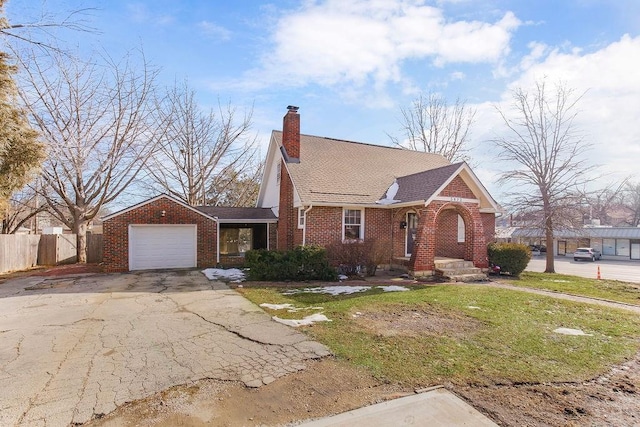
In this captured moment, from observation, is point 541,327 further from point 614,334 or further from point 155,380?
point 155,380

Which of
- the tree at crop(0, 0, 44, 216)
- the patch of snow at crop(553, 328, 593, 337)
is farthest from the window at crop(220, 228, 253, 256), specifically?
the patch of snow at crop(553, 328, 593, 337)

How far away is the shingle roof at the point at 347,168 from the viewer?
537 inches

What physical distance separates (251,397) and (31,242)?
19.2 meters

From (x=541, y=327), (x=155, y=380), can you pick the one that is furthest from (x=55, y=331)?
(x=541, y=327)

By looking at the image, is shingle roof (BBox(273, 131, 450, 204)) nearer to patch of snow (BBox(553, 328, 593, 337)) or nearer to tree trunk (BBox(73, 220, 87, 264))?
patch of snow (BBox(553, 328, 593, 337))

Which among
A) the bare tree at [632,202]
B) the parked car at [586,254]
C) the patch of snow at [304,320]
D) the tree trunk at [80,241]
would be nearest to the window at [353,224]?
the patch of snow at [304,320]

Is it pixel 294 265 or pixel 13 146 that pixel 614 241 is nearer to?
pixel 294 265

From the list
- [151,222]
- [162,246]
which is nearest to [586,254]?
[162,246]

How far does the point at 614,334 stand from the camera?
602cm

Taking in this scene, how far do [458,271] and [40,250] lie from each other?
2068 centimetres

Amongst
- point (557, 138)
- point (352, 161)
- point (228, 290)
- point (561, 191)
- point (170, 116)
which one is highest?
point (170, 116)

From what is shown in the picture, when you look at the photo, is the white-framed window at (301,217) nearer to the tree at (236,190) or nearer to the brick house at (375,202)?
the brick house at (375,202)

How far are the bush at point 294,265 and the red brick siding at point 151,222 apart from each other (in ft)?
15.6

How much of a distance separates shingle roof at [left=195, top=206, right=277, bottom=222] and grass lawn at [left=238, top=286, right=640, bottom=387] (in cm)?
810
